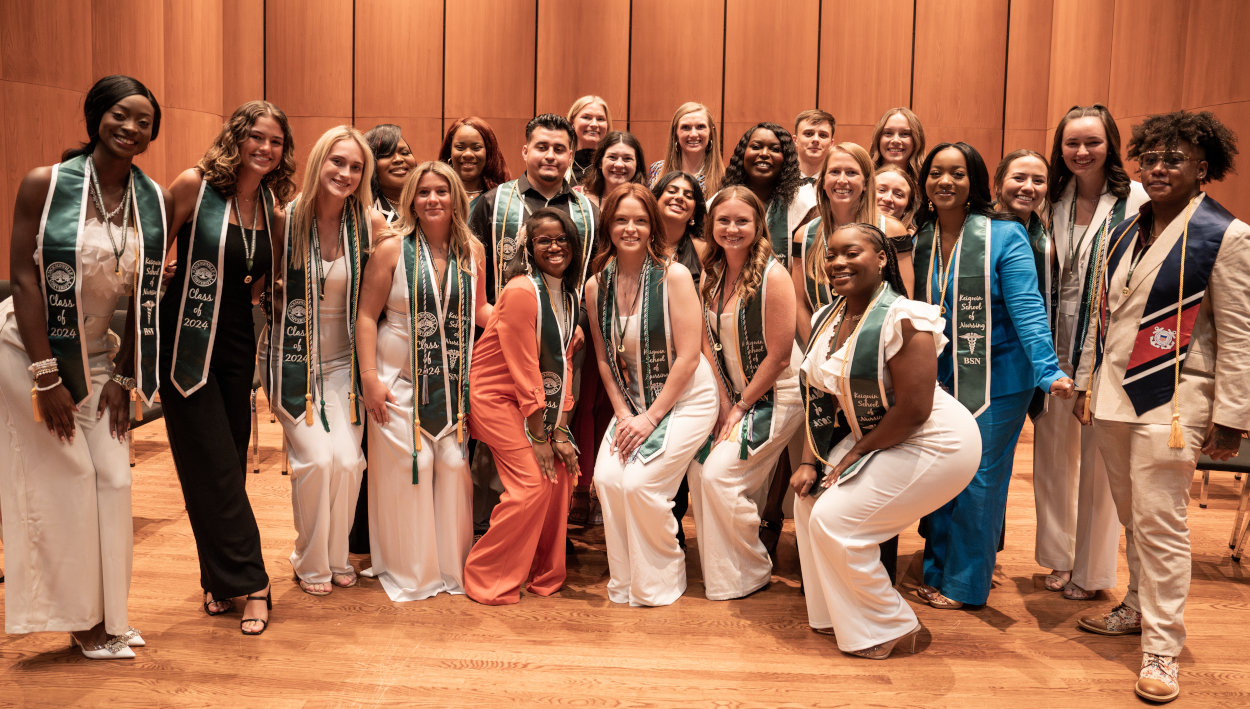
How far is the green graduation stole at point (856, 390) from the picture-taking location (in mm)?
2975

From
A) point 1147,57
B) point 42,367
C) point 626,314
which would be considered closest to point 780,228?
point 626,314

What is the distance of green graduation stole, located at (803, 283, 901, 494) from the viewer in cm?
297

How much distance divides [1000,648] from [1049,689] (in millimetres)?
291

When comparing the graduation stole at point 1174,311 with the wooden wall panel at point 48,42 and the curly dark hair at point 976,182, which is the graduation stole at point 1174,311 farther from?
the wooden wall panel at point 48,42

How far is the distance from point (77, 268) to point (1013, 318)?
293 centimetres

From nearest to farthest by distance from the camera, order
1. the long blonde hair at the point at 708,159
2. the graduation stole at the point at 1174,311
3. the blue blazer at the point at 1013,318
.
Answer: the graduation stole at the point at 1174,311 → the blue blazer at the point at 1013,318 → the long blonde hair at the point at 708,159

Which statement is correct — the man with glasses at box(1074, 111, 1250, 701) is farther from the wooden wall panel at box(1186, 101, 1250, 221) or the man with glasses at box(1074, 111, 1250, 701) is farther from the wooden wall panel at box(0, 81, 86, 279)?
the wooden wall panel at box(0, 81, 86, 279)

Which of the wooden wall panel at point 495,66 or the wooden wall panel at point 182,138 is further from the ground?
the wooden wall panel at point 495,66

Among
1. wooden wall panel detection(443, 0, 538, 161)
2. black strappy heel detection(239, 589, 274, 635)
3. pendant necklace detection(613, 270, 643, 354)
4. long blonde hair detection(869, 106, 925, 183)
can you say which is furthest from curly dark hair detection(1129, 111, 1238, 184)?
wooden wall panel detection(443, 0, 538, 161)

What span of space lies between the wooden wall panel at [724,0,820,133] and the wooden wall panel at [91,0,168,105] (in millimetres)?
4030

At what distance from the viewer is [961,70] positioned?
7.42m

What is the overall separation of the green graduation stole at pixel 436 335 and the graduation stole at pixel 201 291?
0.64 metres

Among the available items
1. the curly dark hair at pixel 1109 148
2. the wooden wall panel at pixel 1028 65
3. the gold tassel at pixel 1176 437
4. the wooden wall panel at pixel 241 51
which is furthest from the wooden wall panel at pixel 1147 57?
the wooden wall panel at pixel 241 51

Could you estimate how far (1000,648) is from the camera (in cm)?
319
